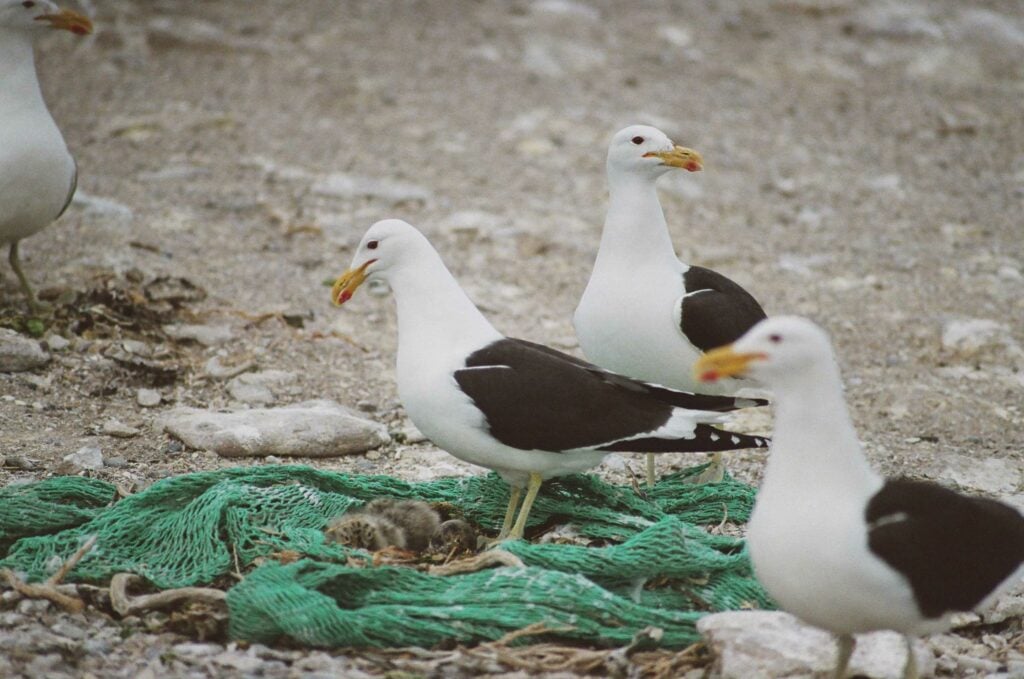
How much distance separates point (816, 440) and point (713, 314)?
1595 mm

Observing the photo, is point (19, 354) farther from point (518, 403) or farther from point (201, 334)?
point (518, 403)

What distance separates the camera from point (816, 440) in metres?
3.51

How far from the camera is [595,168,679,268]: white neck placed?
17.6 feet

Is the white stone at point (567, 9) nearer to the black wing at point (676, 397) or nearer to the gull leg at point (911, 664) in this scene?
the black wing at point (676, 397)

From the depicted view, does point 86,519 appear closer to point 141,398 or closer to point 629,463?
point 141,398

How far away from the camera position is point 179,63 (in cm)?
1098

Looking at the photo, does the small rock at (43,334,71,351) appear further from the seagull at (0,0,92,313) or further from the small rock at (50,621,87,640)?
the small rock at (50,621,87,640)

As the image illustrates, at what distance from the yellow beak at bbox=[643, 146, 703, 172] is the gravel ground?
54.4 inches

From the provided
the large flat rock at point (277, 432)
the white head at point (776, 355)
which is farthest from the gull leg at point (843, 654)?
Answer: the large flat rock at point (277, 432)

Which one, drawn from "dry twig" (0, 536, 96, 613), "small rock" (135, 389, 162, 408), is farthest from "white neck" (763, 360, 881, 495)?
"small rock" (135, 389, 162, 408)

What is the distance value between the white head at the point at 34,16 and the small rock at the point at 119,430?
2517 millimetres

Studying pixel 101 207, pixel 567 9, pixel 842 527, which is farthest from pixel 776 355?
pixel 567 9

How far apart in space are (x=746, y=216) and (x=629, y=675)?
5829mm

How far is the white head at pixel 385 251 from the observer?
484cm
